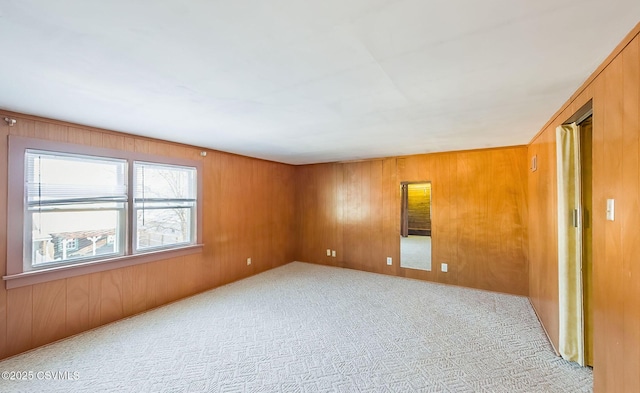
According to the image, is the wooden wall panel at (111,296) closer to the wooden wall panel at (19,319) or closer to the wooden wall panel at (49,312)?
the wooden wall panel at (49,312)

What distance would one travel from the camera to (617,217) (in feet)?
4.67

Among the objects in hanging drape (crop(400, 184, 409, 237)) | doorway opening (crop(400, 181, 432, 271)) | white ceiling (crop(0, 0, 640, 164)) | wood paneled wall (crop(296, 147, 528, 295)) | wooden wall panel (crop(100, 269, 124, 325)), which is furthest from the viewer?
hanging drape (crop(400, 184, 409, 237))

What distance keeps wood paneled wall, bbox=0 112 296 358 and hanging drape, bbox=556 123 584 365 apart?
14.1 feet

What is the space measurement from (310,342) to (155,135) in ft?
10.1

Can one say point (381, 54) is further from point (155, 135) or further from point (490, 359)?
point (155, 135)

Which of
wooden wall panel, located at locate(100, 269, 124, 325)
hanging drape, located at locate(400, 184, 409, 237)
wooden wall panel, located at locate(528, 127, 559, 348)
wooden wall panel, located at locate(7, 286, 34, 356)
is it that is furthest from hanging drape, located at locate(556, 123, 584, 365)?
wooden wall panel, located at locate(7, 286, 34, 356)

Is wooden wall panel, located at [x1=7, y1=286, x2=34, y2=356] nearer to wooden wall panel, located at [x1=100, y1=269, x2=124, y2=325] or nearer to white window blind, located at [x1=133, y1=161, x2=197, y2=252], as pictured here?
wooden wall panel, located at [x1=100, y1=269, x2=124, y2=325]

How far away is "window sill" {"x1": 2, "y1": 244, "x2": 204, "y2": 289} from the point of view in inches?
95.0

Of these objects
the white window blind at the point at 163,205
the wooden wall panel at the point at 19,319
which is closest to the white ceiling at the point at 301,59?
the white window blind at the point at 163,205

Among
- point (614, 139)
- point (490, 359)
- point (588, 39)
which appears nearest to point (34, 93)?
point (588, 39)

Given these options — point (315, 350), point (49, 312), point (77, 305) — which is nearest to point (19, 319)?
point (49, 312)

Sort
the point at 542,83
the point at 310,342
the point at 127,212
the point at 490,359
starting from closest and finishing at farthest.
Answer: the point at 542,83 < the point at 490,359 < the point at 310,342 < the point at 127,212

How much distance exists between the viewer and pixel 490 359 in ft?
7.68

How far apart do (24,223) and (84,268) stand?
0.68 meters
